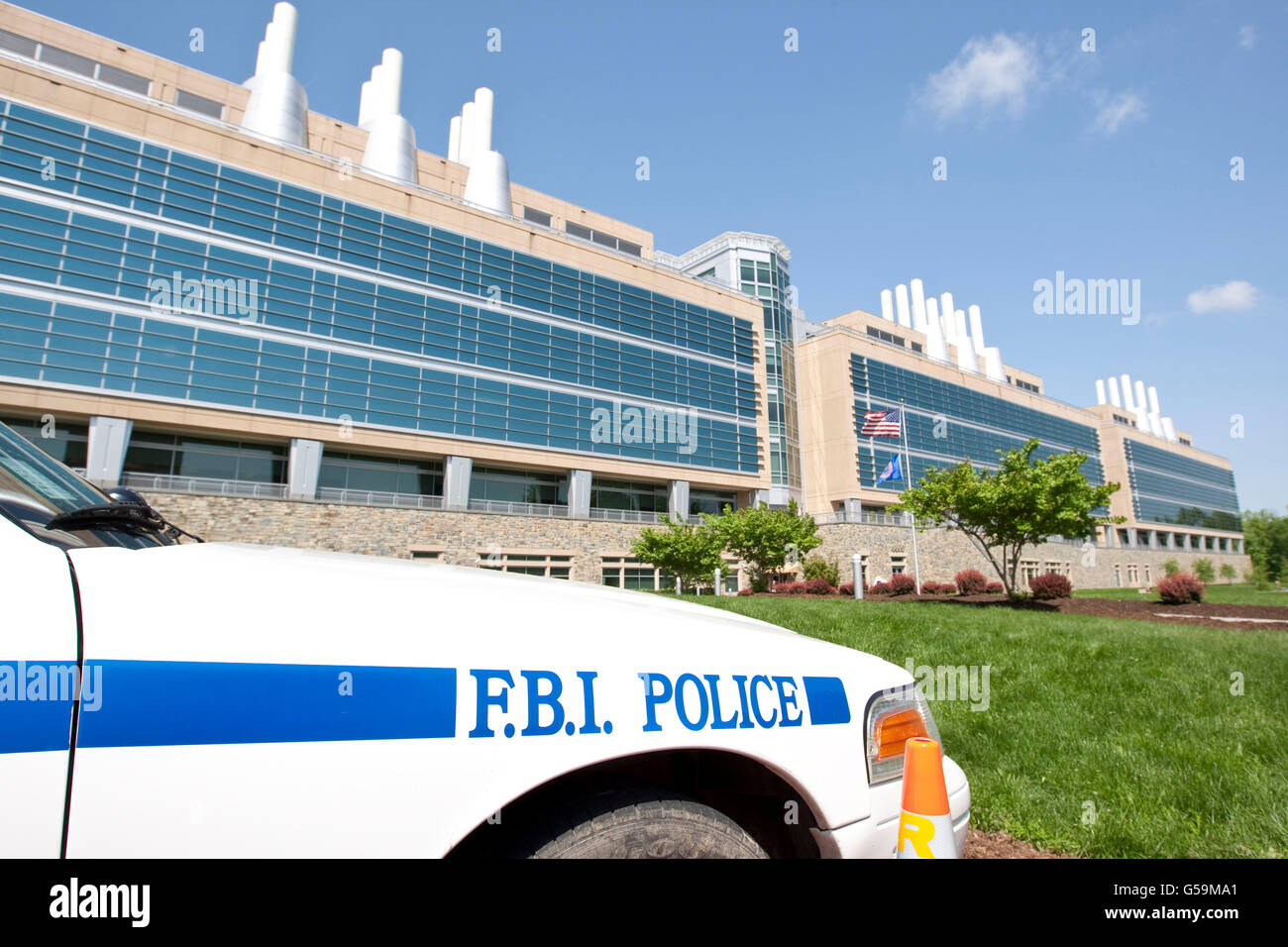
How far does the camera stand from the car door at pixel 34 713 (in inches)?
39.4

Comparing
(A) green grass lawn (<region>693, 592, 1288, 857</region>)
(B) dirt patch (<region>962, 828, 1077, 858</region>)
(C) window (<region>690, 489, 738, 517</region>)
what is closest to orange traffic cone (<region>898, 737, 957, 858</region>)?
(B) dirt patch (<region>962, 828, 1077, 858</region>)

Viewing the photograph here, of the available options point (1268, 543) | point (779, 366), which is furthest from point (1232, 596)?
point (1268, 543)

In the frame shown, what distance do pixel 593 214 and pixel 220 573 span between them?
54.2 meters

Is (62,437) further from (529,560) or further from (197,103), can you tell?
(197,103)

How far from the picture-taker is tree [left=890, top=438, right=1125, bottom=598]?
20406 mm

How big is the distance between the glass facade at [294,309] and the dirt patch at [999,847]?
3167 centimetres

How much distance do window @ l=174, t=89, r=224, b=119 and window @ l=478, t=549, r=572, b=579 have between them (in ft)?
111

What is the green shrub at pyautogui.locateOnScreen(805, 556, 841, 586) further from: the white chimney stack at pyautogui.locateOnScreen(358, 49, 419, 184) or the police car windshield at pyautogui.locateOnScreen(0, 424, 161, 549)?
the police car windshield at pyautogui.locateOnScreen(0, 424, 161, 549)

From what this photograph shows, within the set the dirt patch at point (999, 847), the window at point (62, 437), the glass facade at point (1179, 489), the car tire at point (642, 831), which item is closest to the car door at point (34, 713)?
the car tire at point (642, 831)

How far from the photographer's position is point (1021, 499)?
67.9 feet

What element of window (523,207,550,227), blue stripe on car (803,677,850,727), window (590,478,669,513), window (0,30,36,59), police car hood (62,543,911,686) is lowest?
blue stripe on car (803,677,850,727)

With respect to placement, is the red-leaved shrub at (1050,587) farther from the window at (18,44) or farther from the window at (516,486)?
the window at (18,44)
